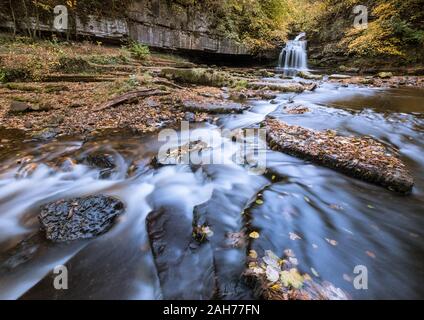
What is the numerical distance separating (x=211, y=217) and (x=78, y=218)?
1610 mm

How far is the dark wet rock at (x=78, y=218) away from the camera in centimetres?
290

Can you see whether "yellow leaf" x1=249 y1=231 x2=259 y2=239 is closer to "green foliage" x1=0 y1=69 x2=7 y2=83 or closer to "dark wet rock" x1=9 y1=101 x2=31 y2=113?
"dark wet rock" x1=9 y1=101 x2=31 y2=113

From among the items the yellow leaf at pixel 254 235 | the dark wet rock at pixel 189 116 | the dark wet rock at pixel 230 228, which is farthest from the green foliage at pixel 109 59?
the yellow leaf at pixel 254 235

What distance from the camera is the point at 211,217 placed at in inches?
124

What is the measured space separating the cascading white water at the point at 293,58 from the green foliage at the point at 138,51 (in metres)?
13.1

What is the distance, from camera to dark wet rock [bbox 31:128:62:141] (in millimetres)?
5650

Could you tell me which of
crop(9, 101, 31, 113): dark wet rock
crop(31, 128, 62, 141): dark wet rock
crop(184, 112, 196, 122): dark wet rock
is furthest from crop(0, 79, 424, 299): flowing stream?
crop(184, 112, 196, 122): dark wet rock

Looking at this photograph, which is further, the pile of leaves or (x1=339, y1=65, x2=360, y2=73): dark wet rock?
(x1=339, y1=65, x2=360, y2=73): dark wet rock

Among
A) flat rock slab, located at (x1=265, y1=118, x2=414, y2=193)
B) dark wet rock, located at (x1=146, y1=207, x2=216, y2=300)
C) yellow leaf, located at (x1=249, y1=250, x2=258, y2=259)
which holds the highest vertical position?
flat rock slab, located at (x1=265, y1=118, x2=414, y2=193)

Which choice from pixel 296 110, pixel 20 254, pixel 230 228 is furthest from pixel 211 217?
pixel 296 110

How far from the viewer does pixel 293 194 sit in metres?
3.71

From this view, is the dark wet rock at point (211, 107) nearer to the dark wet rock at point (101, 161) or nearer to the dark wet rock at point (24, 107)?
the dark wet rock at point (101, 161)

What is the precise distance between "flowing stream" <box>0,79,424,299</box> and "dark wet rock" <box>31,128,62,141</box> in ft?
1.01

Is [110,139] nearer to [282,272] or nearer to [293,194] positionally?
[293,194]
